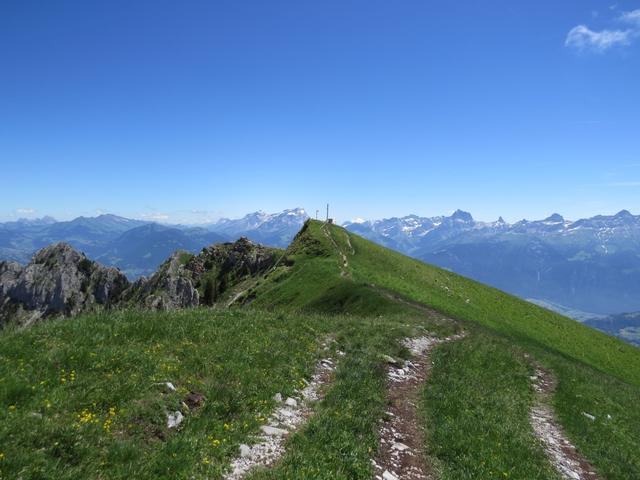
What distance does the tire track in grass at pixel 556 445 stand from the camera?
580 inches

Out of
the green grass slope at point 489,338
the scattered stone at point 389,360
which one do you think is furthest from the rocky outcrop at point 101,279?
the scattered stone at point 389,360

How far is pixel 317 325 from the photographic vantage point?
25.2 m

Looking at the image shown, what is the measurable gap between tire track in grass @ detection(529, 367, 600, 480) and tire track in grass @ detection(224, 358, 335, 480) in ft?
28.4

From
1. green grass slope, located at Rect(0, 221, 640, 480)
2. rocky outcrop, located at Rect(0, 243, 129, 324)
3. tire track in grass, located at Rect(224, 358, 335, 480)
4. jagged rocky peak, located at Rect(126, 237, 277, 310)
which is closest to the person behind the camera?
green grass slope, located at Rect(0, 221, 640, 480)

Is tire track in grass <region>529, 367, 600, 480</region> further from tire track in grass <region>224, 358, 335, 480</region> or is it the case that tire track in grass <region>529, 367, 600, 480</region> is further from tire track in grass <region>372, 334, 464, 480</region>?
tire track in grass <region>224, 358, 335, 480</region>

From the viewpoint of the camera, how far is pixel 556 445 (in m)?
16.7

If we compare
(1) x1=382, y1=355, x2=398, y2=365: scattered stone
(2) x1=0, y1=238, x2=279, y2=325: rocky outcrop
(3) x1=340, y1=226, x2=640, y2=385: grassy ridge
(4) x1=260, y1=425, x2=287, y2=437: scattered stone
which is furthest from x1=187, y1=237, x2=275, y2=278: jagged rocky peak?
(4) x1=260, y1=425, x2=287, y2=437: scattered stone

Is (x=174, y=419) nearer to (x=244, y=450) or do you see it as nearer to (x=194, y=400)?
(x=194, y=400)

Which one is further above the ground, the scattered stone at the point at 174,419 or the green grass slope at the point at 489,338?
the scattered stone at the point at 174,419

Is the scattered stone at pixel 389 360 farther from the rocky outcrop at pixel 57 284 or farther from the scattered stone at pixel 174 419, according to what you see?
the rocky outcrop at pixel 57 284

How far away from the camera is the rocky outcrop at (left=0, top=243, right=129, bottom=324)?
404 feet

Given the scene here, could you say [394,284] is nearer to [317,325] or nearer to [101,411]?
[317,325]

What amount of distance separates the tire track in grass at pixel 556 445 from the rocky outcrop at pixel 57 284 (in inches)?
4802

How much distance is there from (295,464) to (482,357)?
19259mm
